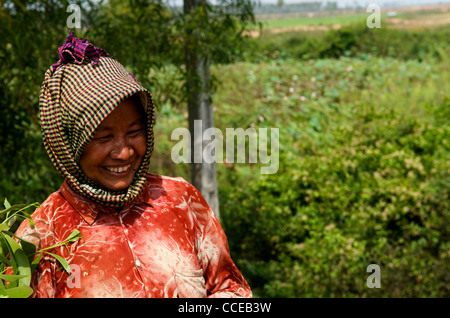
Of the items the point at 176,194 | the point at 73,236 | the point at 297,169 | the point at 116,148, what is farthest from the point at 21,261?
the point at 297,169

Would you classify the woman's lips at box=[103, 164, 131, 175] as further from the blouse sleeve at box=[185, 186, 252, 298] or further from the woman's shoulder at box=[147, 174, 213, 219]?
the blouse sleeve at box=[185, 186, 252, 298]

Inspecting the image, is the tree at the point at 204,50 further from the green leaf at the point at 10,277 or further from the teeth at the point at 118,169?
the green leaf at the point at 10,277

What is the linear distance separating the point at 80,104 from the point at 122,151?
167 millimetres

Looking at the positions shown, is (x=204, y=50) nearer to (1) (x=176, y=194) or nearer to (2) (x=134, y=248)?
(1) (x=176, y=194)

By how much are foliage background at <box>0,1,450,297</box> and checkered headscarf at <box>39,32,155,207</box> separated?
1.57 meters

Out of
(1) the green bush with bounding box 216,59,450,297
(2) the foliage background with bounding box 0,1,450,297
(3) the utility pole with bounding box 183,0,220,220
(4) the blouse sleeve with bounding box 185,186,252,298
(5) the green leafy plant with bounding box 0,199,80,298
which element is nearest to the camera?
(5) the green leafy plant with bounding box 0,199,80,298

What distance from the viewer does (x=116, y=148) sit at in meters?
1.41

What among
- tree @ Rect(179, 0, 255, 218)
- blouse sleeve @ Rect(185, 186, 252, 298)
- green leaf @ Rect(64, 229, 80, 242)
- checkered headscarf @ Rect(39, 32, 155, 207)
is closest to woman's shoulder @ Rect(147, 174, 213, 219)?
blouse sleeve @ Rect(185, 186, 252, 298)

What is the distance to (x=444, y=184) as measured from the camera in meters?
5.15

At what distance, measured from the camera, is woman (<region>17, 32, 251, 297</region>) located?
4.37 feet

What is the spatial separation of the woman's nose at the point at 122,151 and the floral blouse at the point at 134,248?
0.15m

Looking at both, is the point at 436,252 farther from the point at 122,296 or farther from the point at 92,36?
the point at 122,296

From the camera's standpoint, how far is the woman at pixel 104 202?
4.37 feet
